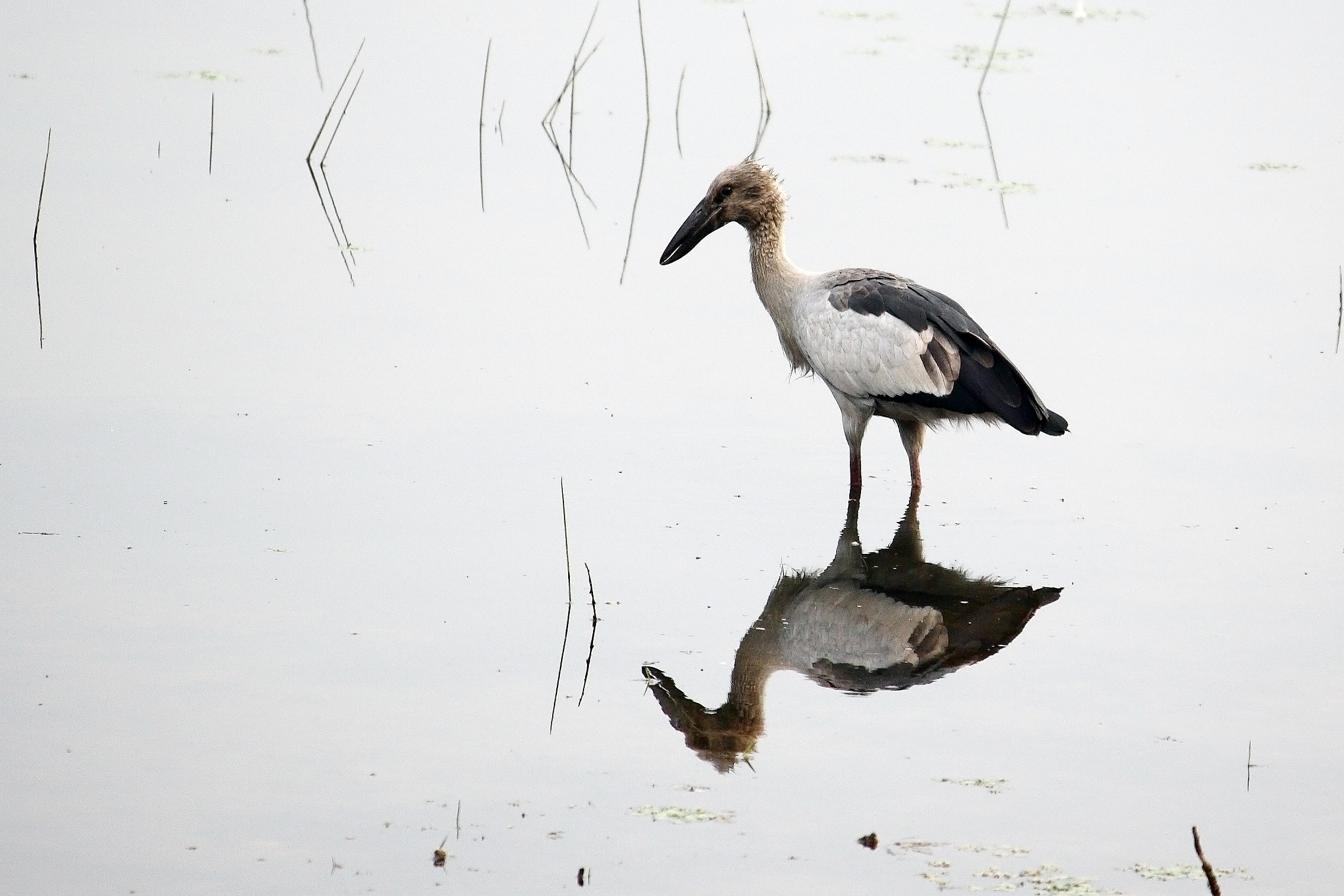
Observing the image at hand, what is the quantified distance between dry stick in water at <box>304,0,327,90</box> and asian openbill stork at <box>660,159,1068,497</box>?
579cm

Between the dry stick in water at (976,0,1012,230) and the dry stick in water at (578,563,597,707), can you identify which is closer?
the dry stick in water at (578,563,597,707)

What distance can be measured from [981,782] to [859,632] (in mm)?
1144

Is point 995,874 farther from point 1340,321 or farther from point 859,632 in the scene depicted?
point 1340,321

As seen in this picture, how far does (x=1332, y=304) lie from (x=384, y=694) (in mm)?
6888

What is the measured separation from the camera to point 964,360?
7699mm

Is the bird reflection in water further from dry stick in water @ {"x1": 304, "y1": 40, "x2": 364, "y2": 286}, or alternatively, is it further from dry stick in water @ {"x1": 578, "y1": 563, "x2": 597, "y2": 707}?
dry stick in water @ {"x1": 304, "y1": 40, "x2": 364, "y2": 286}

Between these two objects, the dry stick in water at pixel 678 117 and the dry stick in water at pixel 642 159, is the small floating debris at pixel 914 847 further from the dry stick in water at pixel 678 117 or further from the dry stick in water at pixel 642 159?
the dry stick in water at pixel 678 117

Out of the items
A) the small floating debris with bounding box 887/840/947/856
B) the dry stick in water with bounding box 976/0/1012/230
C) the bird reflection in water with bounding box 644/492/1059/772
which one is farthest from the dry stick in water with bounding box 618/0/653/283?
the small floating debris with bounding box 887/840/947/856

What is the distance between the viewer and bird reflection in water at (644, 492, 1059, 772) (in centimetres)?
579

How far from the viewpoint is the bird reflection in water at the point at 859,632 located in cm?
579

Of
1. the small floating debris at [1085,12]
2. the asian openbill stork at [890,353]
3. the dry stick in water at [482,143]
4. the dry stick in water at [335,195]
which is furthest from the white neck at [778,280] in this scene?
the small floating debris at [1085,12]

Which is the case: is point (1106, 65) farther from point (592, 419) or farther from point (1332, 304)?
point (592, 419)

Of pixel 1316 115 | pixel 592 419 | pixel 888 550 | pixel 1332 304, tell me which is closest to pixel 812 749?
pixel 888 550

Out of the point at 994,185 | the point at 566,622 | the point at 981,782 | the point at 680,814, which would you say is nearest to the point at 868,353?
the point at 566,622
